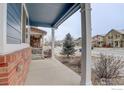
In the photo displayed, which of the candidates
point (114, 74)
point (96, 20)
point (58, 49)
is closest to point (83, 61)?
point (96, 20)

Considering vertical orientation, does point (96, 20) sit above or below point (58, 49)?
above

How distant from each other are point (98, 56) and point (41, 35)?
24.6 feet

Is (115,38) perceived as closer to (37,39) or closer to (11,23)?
(11,23)

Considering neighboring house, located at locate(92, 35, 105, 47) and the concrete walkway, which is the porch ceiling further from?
the concrete walkway

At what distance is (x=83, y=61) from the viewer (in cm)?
349

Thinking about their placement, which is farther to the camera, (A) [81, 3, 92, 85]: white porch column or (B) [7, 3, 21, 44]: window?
(A) [81, 3, 92, 85]: white porch column

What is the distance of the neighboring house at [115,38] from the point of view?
3.34 m

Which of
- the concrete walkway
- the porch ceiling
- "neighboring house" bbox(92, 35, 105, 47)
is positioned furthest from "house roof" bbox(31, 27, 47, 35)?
"neighboring house" bbox(92, 35, 105, 47)

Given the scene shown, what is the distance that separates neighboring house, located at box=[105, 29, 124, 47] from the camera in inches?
131

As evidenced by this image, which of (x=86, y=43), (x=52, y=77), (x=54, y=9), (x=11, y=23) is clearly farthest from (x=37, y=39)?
(x=11, y=23)

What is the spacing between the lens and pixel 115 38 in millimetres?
3357

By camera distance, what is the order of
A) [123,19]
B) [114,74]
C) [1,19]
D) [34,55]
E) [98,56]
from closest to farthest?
[1,19], [123,19], [114,74], [98,56], [34,55]
